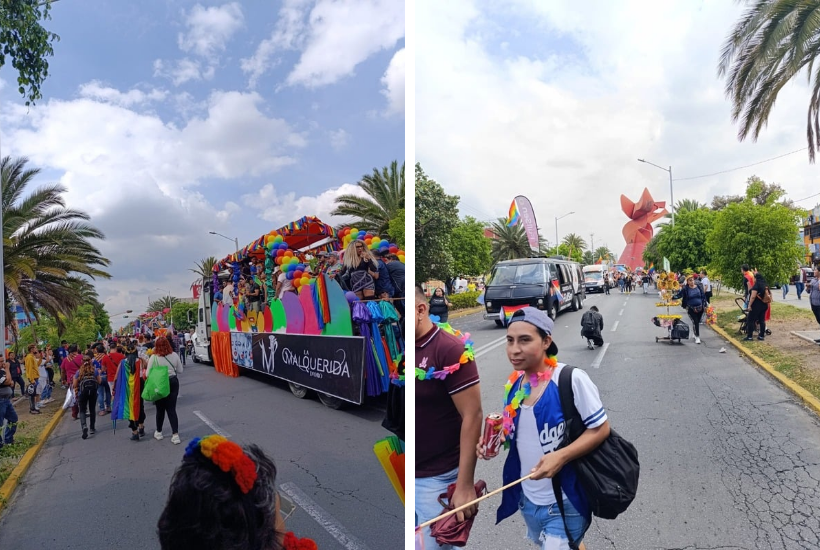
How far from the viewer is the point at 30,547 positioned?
49.1 inches

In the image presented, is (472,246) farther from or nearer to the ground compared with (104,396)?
farther from the ground

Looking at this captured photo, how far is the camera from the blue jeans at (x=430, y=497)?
1.36 metres

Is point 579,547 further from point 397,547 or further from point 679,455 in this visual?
point 397,547

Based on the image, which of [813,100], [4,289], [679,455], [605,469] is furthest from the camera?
[4,289]

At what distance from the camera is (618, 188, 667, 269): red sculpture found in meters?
1.46

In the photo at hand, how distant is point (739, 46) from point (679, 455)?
118cm

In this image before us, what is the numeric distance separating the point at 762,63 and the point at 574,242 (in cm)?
72

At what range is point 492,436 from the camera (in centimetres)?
126

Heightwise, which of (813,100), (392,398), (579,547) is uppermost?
(813,100)

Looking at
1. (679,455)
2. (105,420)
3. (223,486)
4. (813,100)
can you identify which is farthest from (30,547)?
(813,100)

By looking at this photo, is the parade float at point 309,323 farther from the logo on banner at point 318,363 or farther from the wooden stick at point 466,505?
the wooden stick at point 466,505

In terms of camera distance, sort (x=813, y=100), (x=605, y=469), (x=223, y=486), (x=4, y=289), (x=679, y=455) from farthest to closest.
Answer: (x=4, y=289), (x=813, y=100), (x=679, y=455), (x=605, y=469), (x=223, y=486)

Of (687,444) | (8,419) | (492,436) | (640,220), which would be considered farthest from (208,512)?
(640,220)

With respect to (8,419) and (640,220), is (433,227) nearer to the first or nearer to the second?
(640,220)
